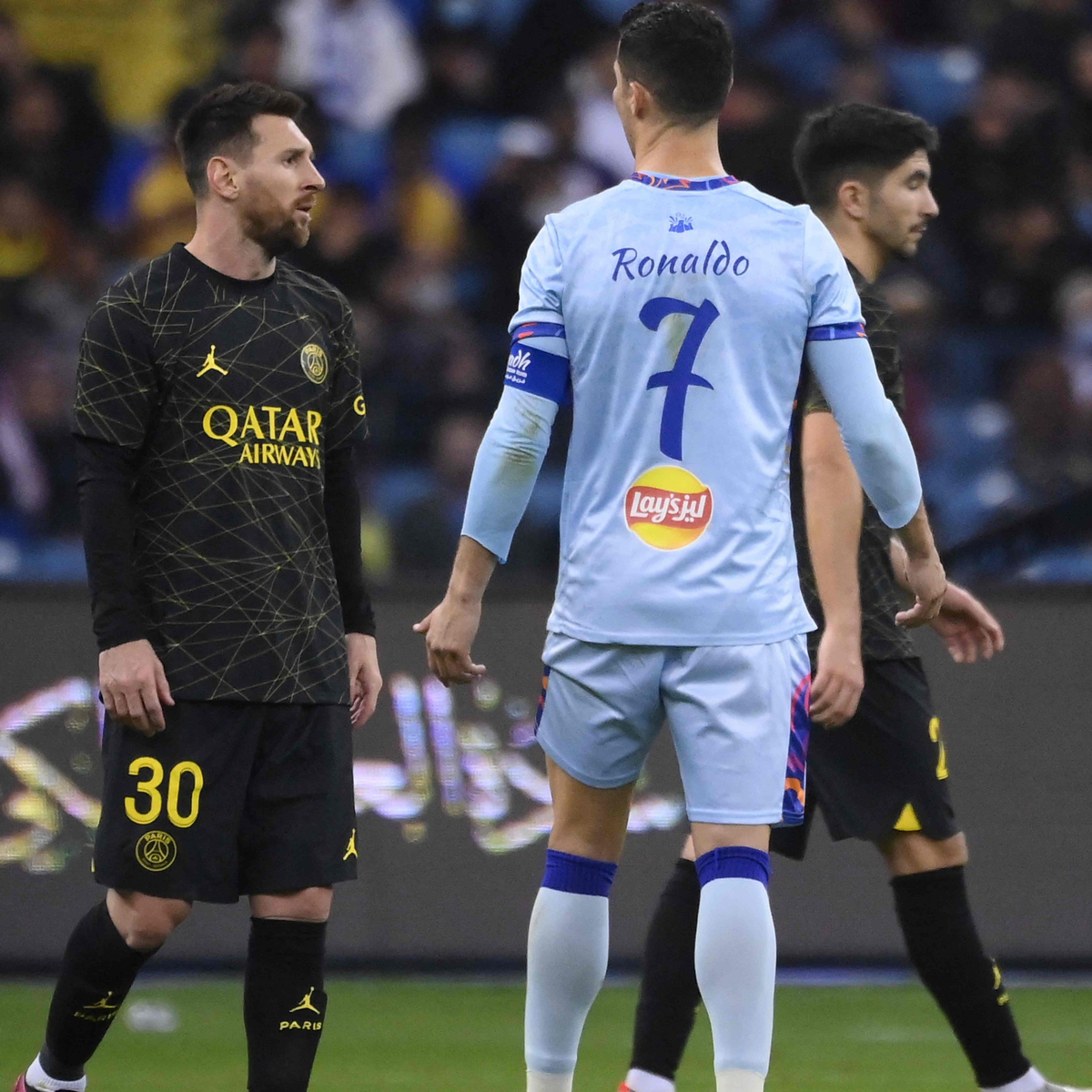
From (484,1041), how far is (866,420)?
8.35 ft

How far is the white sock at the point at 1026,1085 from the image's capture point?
4.35m

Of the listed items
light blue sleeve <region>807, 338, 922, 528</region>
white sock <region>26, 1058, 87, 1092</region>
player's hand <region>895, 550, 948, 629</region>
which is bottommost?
white sock <region>26, 1058, 87, 1092</region>

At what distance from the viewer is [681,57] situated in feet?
12.0

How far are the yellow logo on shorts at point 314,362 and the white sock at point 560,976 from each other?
45.2 inches

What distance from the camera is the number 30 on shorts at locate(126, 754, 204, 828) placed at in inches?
154

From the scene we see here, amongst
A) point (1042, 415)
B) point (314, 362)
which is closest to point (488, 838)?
point (314, 362)

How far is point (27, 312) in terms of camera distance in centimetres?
982

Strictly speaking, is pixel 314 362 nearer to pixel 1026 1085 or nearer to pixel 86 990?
pixel 86 990

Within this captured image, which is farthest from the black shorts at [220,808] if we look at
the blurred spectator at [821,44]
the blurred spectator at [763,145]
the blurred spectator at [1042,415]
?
the blurred spectator at [821,44]

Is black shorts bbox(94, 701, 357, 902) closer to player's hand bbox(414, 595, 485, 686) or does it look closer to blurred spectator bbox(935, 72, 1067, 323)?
player's hand bbox(414, 595, 485, 686)

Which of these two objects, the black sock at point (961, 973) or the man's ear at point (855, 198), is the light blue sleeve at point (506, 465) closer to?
the man's ear at point (855, 198)

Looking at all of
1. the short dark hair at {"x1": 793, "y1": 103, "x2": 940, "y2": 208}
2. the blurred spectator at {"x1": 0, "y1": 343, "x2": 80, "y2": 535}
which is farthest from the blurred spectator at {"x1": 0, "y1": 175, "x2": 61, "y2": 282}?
the short dark hair at {"x1": 793, "y1": 103, "x2": 940, "y2": 208}

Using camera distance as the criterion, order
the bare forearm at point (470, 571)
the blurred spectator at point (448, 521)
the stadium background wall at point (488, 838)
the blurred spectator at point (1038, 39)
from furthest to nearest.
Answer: the blurred spectator at point (1038, 39) → the blurred spectator at point (448, 521) → the stadium background wall at point (488, 838) → the bare forearm at point (470, 571)

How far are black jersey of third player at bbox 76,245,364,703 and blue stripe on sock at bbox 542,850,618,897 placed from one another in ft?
2.05
